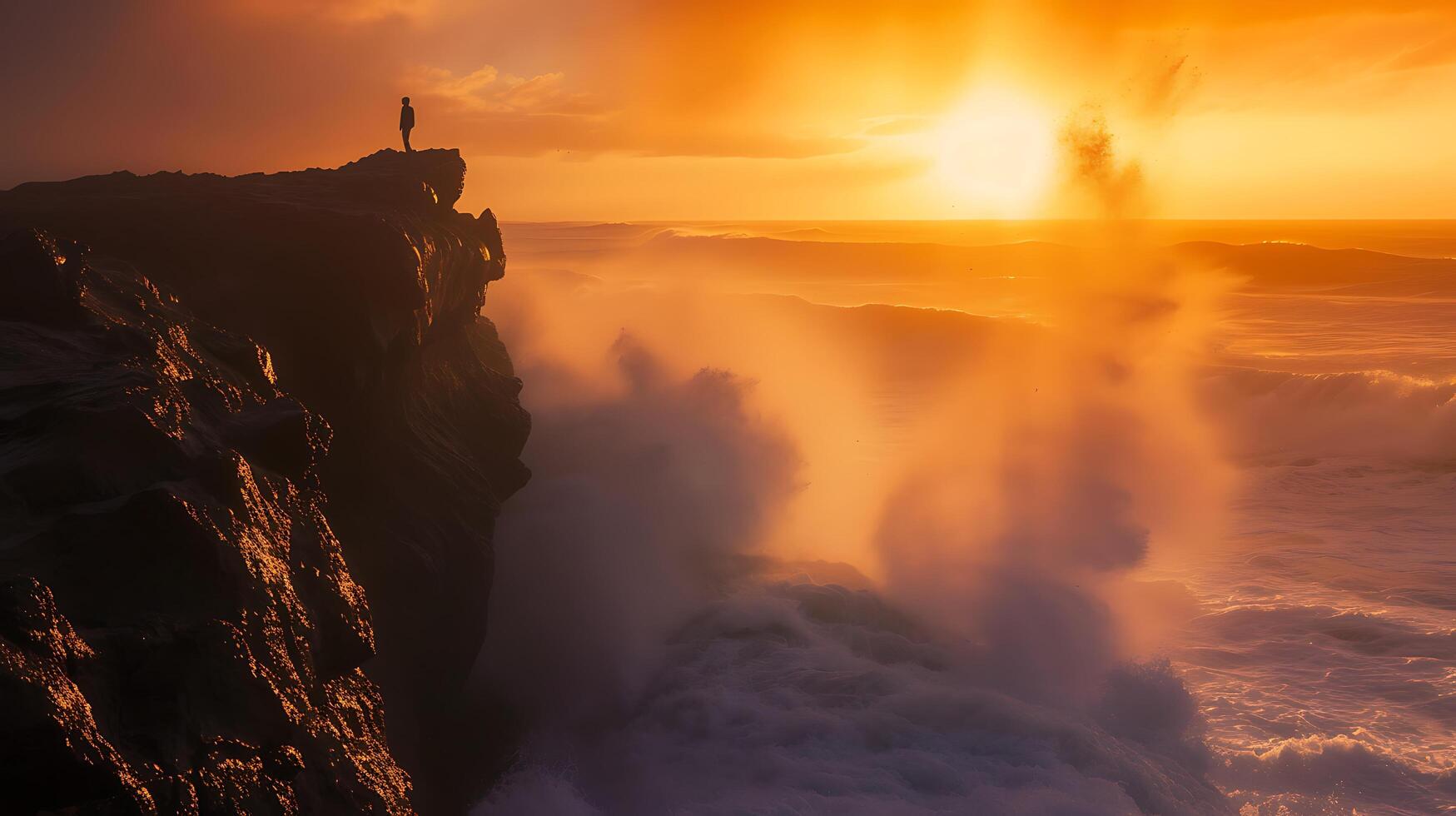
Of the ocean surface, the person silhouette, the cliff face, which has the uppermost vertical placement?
the person silhouette

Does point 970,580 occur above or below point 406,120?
below

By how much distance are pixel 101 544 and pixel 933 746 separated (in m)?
8.94

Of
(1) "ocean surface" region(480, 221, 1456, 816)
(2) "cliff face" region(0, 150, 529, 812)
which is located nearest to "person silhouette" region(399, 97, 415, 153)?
(2) "cliff face" region(0, 150, 529, 812)

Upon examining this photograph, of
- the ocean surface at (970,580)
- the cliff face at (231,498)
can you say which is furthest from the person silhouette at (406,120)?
the ocean surface at (970,580)

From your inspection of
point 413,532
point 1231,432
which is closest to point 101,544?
point 413,532

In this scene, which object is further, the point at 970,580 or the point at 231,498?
the point at 970,580

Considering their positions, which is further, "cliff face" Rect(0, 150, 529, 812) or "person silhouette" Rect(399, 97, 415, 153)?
"person silhouette" Rect(399, 97, 415, 153)

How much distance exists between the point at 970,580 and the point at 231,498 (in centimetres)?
1273

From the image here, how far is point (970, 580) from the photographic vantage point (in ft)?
52.9

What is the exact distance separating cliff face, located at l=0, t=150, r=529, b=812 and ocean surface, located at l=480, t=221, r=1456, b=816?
120 inches

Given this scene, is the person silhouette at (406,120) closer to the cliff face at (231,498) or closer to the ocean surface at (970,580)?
the cliff face at (231,498)

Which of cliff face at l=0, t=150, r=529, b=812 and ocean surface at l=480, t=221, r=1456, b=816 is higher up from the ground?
cliff face at l=0, t=150, r=529, b=812

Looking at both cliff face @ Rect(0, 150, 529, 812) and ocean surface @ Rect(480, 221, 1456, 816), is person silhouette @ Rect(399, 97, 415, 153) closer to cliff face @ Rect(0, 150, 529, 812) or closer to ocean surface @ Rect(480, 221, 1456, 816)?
cliff face @ Rect(0, 150, 529, 812)

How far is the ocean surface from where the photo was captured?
36.0 ft
